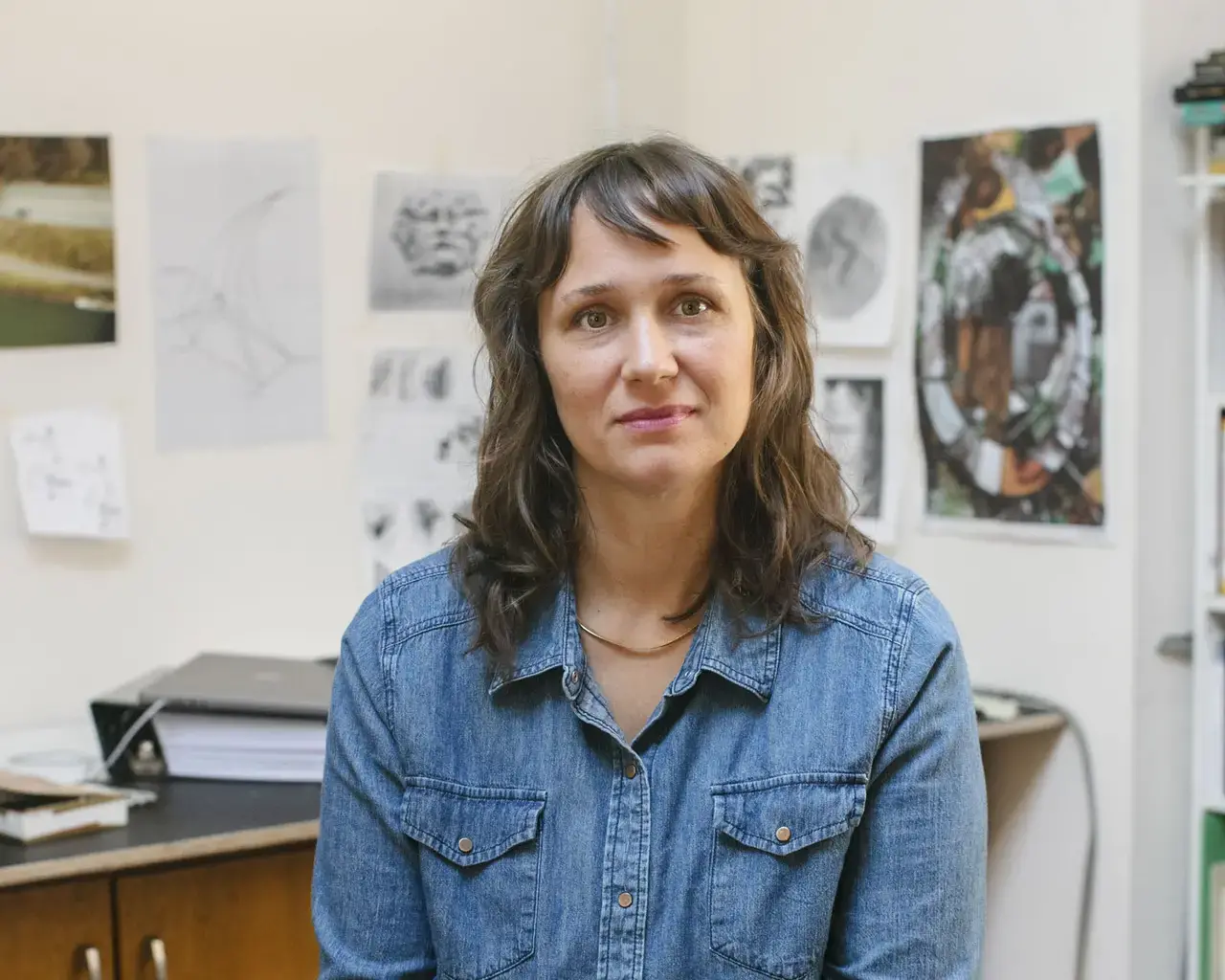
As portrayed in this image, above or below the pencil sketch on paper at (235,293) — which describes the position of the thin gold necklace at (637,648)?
below

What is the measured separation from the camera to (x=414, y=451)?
233cm

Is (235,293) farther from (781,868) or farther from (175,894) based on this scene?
(781,868)

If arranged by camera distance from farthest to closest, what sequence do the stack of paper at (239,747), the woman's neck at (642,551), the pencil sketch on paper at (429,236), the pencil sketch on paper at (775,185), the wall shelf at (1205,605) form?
1. the pencil sketch on paper at (775,185)
2. the pencil sketch on paper at (429,236)
3. the wall shelf at (1205,605)
4. the stack of paper at (239,747)
5. the woman's neck at (642,551)

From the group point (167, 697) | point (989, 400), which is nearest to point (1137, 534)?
point (989, 400)

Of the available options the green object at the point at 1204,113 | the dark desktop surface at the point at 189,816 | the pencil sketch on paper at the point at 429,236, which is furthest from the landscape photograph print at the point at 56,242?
the green object at the point at 1204,113

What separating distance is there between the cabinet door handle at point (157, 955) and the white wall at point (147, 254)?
0.53m

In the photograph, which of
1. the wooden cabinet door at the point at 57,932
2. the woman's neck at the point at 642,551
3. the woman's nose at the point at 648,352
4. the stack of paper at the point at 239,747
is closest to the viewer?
the woman's nose at the point at 648,352

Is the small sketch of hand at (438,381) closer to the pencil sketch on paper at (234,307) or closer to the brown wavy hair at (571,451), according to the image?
the pencil sketch on paper at (234,307)

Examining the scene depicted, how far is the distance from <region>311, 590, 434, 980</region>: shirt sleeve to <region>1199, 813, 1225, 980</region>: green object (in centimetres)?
118

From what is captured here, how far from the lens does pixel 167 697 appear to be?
184 centimetres

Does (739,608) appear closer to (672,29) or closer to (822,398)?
(822,398)

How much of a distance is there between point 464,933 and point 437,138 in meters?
1.41

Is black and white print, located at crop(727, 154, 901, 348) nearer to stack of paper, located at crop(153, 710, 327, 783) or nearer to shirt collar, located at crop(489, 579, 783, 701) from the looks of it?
stack of paper, located at crop(153, 710, 327, 783)

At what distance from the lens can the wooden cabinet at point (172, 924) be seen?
5.13ft
